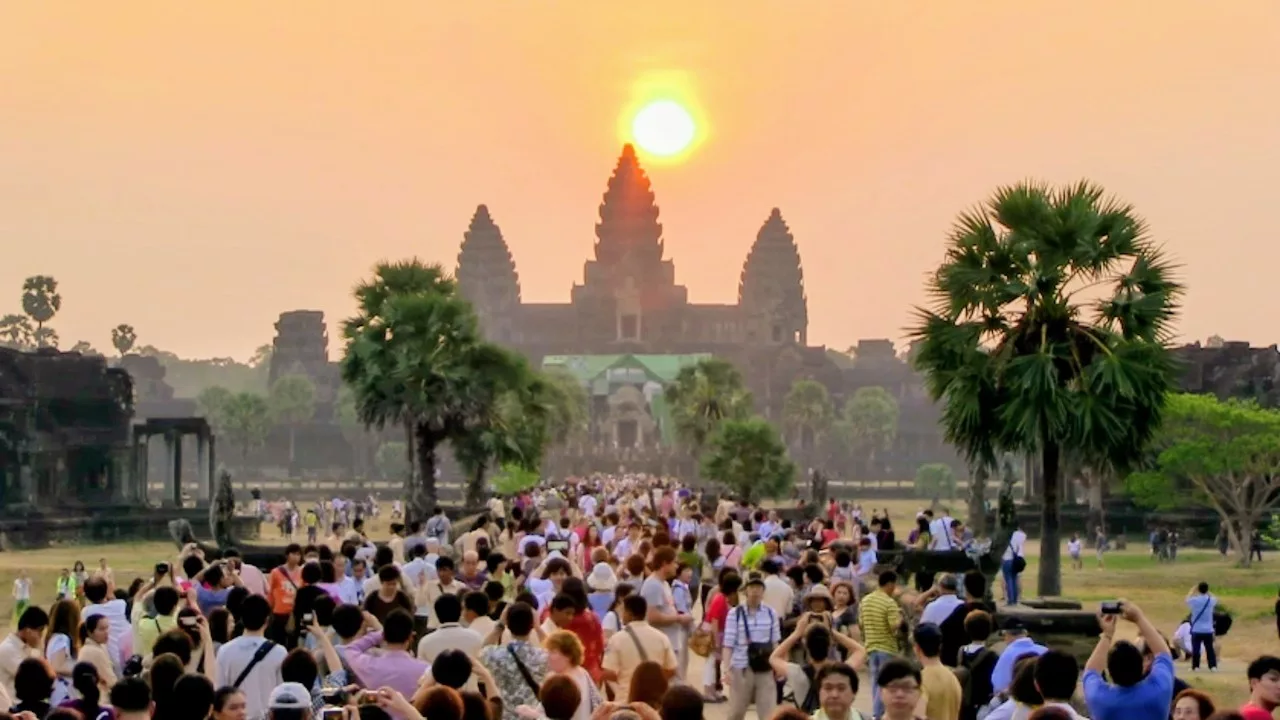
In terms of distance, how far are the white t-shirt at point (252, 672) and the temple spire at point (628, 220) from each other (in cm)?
17193

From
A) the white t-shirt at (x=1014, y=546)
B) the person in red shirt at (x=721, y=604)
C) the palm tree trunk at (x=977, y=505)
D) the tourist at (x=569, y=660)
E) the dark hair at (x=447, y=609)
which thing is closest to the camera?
the tourist at (x=569, y=660)

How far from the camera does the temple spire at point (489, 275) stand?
172 m

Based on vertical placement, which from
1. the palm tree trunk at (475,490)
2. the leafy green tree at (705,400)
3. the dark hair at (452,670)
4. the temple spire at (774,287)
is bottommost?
the dark hair at (452,670)

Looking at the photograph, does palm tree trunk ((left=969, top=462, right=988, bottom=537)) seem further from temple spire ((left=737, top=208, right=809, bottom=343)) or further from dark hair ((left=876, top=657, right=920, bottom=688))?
temple spire ((left=737, top=208, right=809, bottom=343))

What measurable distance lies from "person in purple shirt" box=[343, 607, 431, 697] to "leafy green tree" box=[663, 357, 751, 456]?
63.0 m

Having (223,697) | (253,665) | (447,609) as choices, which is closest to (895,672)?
(223,697)

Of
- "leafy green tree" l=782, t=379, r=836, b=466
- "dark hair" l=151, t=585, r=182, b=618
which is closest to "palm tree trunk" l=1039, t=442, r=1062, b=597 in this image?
"dark hair" l=151, t=585, r=182, b=618

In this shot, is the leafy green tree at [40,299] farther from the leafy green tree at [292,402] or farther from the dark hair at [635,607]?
the dark hair at [635,607]

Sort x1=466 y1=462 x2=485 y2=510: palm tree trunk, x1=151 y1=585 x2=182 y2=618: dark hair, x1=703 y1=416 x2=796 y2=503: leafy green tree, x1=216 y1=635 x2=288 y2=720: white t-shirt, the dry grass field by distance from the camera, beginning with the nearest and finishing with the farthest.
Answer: x1=216 y1=635 x2=288 y2=720: white t-shirt < x1=151 y1=585 x2=182 y2=618: dark hair < the dry grass field < x1=466 y1=462 x2=485 y2=510: palm tree trunk < x1=703 y1=416 x2=796 y2=503: leafy green tree

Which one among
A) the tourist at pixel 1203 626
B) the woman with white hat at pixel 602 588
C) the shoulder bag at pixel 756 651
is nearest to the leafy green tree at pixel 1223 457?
the tourist at pixel 1203 626

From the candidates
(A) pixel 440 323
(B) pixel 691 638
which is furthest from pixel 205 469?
(B) pixel 691 638

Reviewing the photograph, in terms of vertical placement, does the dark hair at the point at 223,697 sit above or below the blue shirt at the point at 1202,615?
above

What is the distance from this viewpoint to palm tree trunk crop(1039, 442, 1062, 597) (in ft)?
→ 72.1

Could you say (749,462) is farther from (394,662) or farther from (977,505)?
(394,662)
